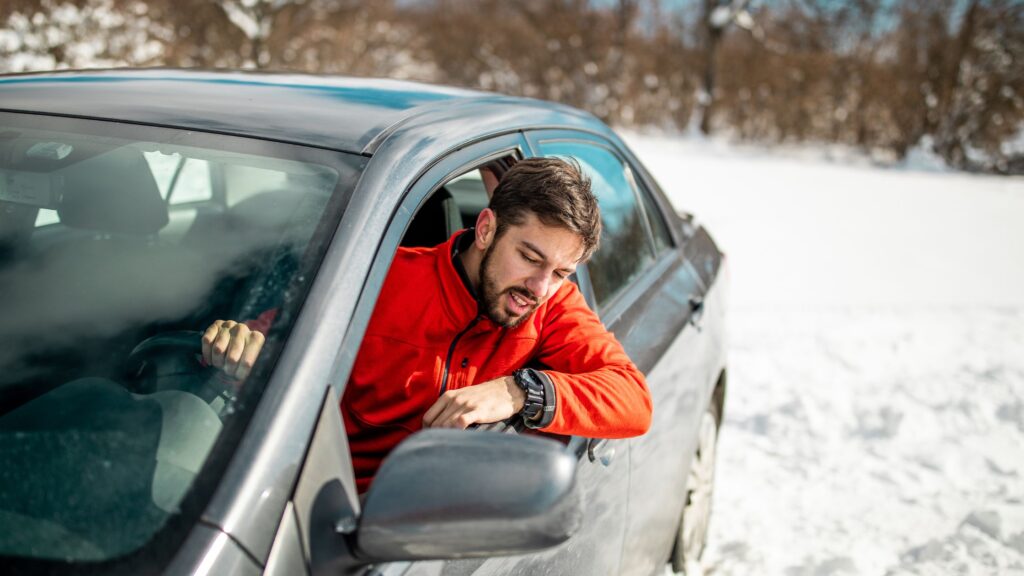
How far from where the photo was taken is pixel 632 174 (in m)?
2.71

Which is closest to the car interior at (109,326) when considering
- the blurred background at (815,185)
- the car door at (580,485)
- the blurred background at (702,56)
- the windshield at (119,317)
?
the windshield at (119,317)

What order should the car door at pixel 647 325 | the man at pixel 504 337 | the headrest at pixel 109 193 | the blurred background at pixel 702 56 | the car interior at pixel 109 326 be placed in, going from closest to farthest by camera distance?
the car interior at pixel 109 326, the man at pixel 504 337, the headrest at pixel 109 193, the car door at pixel 647 325, the blurred background at pixel 702 56

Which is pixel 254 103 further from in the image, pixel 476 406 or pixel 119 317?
pixel 476 406

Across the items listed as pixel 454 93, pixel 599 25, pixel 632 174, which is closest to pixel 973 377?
pixel 632 174

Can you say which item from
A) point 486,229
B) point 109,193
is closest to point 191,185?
point 109,193

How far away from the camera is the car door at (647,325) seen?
1.96 m

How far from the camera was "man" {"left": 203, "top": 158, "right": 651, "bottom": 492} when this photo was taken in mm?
1481

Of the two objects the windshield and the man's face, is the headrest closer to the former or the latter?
the windshield

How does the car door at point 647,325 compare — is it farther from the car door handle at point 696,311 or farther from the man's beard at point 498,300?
the man's beard at point 498,300

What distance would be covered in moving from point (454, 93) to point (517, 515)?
129cm

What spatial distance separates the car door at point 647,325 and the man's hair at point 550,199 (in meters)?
0.32

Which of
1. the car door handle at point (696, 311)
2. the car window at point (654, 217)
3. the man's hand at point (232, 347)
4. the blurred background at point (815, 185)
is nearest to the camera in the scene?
the man's hand at point (232, 347)

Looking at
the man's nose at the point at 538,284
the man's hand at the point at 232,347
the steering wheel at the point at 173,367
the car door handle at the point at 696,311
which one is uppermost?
the man's hand at the point at 232,347

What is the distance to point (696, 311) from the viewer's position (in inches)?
97.3
